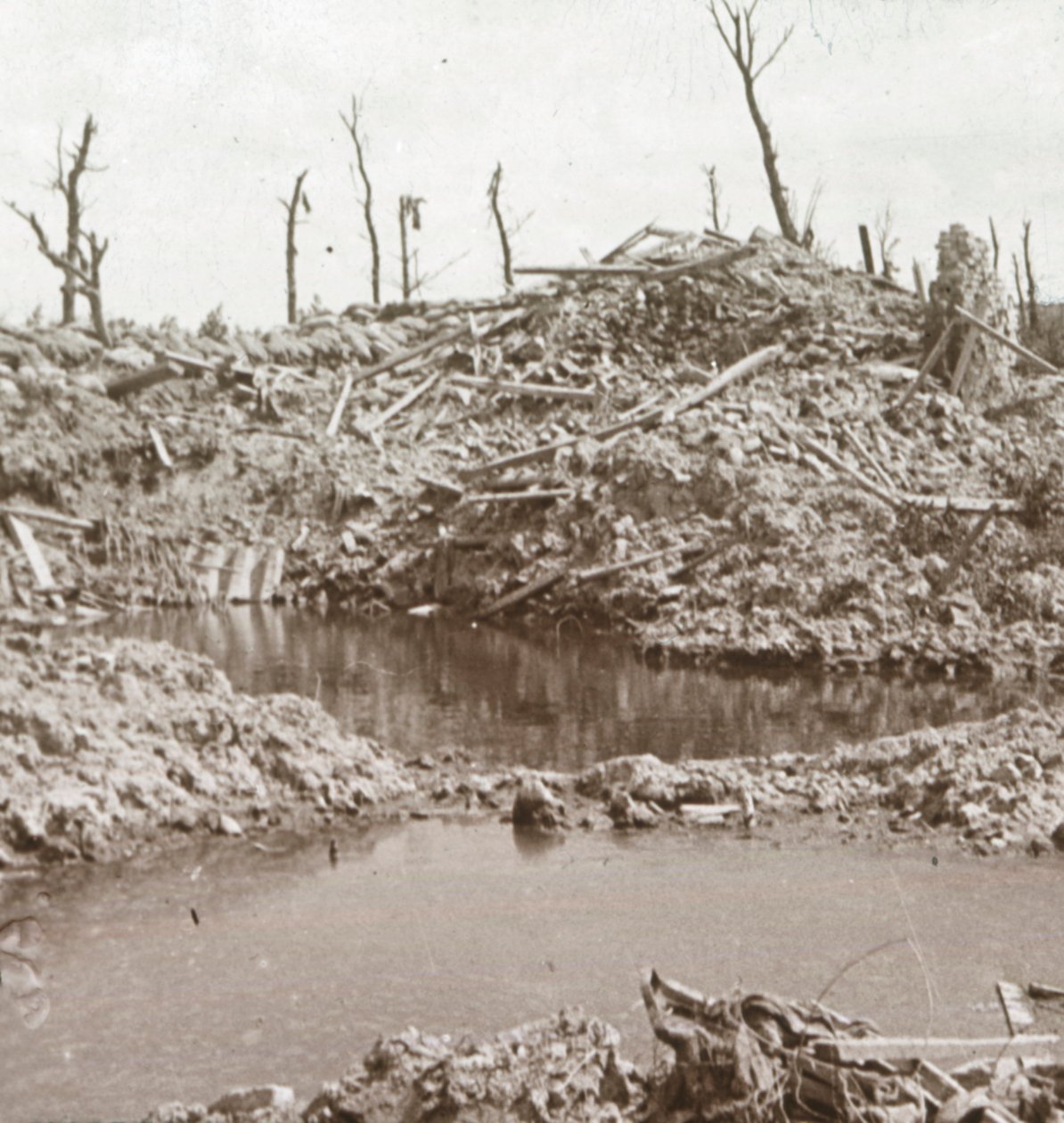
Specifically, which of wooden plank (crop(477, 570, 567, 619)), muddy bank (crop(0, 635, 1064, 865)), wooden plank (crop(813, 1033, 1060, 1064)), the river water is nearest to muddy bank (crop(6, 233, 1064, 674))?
wooden plank (crop(477, 570, 567, 619))

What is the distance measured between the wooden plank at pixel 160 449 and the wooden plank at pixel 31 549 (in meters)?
2.94

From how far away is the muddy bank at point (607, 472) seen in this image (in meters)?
16.7

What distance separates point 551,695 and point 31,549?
10657 mm

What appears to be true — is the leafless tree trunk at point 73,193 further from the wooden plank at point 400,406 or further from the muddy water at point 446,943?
the muddy water at point 446,943

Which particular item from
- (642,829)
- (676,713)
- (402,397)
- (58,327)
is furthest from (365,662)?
(58,327)

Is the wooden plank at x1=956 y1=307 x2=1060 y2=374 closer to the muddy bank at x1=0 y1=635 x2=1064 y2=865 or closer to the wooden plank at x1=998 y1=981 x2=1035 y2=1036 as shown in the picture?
the muddy bank at x1=0 y1=635 x2=1064 y2=865

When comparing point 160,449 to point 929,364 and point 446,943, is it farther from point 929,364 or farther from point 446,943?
point 446,943

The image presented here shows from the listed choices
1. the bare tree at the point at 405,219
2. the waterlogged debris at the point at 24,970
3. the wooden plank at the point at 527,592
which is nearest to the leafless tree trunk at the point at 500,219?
the bare tree at the point at 405,219

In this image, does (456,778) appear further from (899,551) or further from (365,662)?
(899,551)

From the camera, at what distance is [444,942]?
251 inches

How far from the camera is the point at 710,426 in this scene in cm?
2038

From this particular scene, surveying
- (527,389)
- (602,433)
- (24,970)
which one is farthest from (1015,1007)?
(527,389)

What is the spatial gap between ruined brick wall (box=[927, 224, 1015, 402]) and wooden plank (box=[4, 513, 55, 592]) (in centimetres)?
1448

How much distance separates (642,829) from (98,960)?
3364mm
